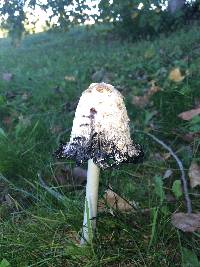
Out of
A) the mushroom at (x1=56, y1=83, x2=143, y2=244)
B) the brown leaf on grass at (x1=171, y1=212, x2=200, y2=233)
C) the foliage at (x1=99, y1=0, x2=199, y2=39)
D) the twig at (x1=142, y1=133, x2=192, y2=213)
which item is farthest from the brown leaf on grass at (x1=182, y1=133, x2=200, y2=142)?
the foliage at (x1=99, y1=0, x2=199, y2=39)

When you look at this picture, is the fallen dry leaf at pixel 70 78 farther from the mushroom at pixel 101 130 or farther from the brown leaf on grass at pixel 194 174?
the mushroom at pixel 101 130

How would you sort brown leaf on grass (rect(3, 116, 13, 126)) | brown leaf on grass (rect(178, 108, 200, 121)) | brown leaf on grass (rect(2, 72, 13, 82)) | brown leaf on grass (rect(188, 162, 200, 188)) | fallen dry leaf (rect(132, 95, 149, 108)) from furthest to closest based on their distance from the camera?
brown leaf on grass (rect(2, 72, 13, 82)) < brown leaf on grass (rect(3, 116, 13, 126)) < fallen dry leaf (rect(132, 95, 149, 108)) < brown leaf on grass (rect(178, 108, 200, 121)) < brown leaf on grass (rect(188, 162, 200, 188))

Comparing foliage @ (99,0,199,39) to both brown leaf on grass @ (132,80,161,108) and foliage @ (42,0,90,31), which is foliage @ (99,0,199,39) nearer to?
foliage @ (42,0,90,31)

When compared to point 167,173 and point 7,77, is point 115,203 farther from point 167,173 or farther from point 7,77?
point 7,77

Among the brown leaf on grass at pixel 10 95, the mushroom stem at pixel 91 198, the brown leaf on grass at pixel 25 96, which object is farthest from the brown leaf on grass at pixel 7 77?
the mushroom stem at pixel 91 198

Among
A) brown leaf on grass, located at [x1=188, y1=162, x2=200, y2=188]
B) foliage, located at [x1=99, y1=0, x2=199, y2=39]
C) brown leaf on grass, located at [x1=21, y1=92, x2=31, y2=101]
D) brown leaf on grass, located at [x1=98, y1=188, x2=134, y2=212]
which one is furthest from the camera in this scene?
foliage, located at [x1=99, y1=0, x2=199, y2=39]

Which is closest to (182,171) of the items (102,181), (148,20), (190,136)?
(102,181)

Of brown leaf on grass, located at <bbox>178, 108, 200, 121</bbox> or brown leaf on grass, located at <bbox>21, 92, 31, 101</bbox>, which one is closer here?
brown leaf on grass, located at <bbox>178, 108, 200, 121</bbox>
